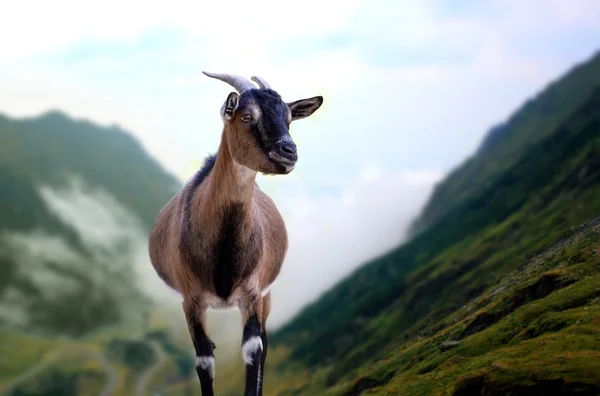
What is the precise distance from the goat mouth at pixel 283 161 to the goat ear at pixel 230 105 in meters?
2.29

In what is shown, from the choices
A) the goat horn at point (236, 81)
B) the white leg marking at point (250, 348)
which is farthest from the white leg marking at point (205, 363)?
the goat horn at point (236, 81)

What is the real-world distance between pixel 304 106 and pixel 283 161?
375 cm

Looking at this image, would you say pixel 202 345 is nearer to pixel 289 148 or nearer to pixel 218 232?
pixel 218 232

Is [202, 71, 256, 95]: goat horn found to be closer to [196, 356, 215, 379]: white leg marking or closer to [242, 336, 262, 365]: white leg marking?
[242, 336, 262, 365]: white leg marking

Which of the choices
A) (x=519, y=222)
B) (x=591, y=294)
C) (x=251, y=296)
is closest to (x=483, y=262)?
(x=519, y=222)

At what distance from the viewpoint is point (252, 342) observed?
85.6 ft

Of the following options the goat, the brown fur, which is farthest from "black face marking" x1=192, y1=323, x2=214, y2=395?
the brown fur

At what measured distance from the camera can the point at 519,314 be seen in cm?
5700

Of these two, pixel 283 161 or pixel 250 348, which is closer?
pixel 283 161

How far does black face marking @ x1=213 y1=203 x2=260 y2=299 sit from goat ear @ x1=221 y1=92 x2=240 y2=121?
130 inches

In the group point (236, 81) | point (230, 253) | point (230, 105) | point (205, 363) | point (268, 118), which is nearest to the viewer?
point (268, 118)

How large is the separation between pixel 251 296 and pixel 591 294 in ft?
104

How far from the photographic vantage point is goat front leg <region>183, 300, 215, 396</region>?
Result: 2683 cm

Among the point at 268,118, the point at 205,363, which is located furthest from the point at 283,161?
the point at 205,363
